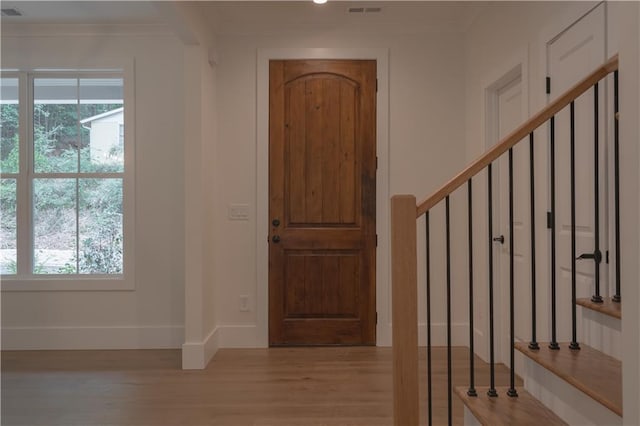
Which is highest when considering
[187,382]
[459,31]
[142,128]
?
[459,31]

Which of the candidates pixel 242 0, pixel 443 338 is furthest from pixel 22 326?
pixel 443 338

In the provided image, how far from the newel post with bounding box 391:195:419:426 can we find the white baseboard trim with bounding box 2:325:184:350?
2486mm

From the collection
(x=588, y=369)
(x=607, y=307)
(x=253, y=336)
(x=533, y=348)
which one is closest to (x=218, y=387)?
(x=253, y=336)

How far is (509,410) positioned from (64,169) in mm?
3801

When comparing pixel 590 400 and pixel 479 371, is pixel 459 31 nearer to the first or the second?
pixel 479 371

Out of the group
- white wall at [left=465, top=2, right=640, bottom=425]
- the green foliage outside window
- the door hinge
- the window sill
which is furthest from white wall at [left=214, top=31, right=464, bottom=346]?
the door hinge

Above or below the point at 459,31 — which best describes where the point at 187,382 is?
below

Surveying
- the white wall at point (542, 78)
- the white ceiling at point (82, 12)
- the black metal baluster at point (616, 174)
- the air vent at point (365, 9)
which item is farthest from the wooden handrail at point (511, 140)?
the white ceiling at point (82, 12)

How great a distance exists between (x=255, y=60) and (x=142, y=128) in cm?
113

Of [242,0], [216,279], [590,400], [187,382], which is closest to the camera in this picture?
[590,400]

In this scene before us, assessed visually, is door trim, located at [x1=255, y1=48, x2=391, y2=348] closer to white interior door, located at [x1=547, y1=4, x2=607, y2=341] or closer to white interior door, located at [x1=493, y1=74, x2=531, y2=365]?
white interior door, located at [x1=493, y1=74, x2=531, y2=365]

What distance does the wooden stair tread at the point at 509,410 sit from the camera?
165 centimetres

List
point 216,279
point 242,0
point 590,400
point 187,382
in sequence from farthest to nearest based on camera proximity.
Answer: point 216,279, point 242,0, point 187,382, point 590,400

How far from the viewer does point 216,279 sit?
12.0 feet
